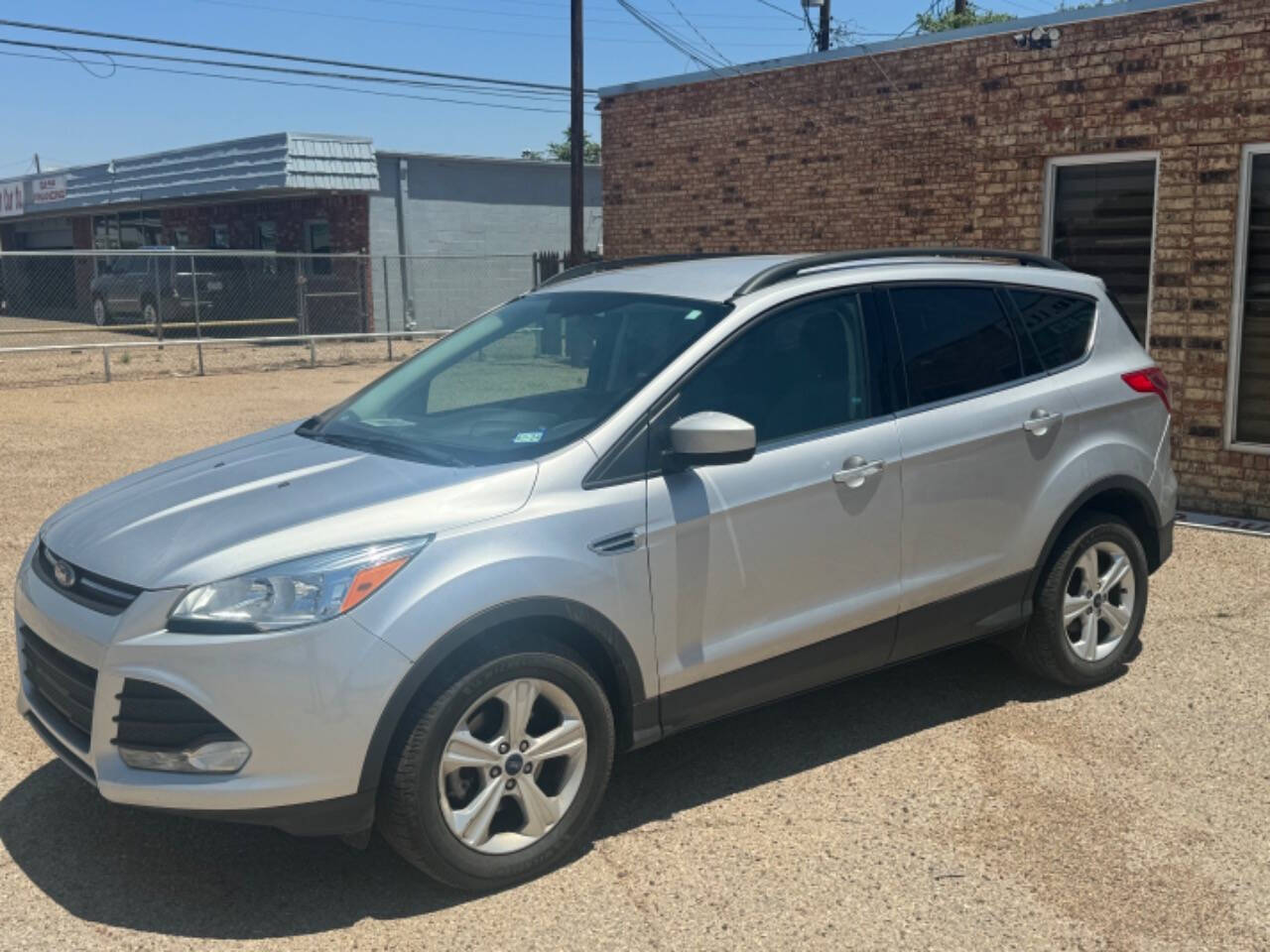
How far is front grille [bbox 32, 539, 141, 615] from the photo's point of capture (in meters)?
3.55

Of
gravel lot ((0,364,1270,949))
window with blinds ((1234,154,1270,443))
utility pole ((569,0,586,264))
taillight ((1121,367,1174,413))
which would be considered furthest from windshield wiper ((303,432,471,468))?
utility pole ((569,0,586,264))

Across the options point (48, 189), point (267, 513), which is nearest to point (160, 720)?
point (267, 513)

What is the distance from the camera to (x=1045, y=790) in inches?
177

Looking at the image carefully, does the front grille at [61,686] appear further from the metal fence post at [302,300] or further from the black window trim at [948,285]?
the metal fence post at [302,300]

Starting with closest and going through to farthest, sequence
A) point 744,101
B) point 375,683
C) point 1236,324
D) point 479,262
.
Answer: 1. point 375,683
2. point 1236,324
3. point 744,101
4. point 479,262

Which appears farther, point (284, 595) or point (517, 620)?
point (517, 620)

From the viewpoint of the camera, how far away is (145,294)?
27.5 m

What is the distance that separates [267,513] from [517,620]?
0.79 metres

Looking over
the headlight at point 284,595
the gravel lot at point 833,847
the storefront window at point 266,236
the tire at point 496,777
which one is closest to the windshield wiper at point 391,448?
the headlight at point 284,595

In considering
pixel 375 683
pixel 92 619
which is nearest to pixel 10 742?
pixel 92 619

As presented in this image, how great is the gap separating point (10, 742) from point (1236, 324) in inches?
315

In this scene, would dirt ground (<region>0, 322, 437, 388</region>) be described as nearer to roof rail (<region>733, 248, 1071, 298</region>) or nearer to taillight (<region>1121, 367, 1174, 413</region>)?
roof rail (<region>733, 248, 1071, 298</region>)

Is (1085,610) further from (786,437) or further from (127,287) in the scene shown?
(127,287)

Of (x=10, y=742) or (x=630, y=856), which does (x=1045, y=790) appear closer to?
(x=630, y=856)
